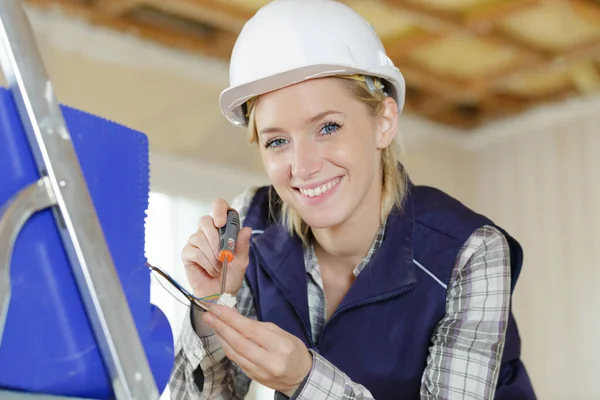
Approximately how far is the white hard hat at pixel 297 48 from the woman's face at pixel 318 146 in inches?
1.4

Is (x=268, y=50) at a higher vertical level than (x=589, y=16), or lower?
lower

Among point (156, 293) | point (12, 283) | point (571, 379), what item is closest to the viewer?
point (12, 283)

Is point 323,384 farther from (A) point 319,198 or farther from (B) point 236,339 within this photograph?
(A) point 319,198

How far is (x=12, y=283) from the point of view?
26.7 inches

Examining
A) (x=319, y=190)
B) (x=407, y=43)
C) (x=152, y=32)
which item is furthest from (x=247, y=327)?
(x=407, y=43)

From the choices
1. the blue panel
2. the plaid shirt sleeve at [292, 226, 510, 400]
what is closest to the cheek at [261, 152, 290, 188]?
the plaid shirt sleeve at [292, 226, 510, 400]

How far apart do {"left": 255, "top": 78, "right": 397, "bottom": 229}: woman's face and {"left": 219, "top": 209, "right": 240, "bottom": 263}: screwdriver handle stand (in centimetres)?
15

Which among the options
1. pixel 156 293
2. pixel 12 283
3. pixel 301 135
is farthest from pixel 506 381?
pixel 156 293

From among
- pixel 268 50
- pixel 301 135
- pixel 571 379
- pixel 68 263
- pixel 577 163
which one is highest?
pixel 577 163

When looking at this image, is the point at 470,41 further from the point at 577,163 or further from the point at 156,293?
the point at 156,293

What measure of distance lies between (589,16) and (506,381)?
3.13 metres

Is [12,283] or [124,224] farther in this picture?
[124,224]

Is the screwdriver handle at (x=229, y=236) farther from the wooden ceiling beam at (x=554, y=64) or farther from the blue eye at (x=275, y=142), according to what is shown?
the wooden ceiling beam at (x=554, y=64)

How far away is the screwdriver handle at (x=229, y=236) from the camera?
4.21ft
